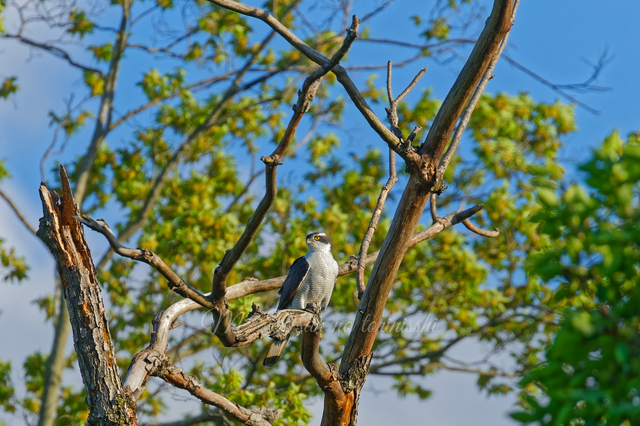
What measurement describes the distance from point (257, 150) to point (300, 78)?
161 cm

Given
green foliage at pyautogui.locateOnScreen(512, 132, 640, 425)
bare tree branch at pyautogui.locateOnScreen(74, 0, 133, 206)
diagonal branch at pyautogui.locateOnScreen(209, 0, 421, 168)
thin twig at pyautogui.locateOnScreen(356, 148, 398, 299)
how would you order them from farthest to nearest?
bare tree branch at pyautogui.locateOnScreen(74, 0, 133, 206)
thin twig at pyautogui.locateOnScreen(356, 148, 398, 299)
diagonal branch at pyautogui.locateOnScreen(209, 0, 421, 168)
green foliage at pyautogui.locateOnScreen(512, 132, 640, 425)

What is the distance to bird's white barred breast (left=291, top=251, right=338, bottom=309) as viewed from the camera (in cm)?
565

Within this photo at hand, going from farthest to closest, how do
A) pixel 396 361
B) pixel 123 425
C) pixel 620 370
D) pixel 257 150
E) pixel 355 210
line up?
pixel 257 150 < pixel 355 210 < pixel 396 361 < pixel 123 425 < pixel 620 370

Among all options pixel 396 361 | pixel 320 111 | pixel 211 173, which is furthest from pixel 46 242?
pixel 320 111

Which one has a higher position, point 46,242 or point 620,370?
point 46,242

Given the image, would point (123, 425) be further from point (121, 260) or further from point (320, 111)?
point (320, 111)

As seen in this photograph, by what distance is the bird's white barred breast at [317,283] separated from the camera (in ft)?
18.5

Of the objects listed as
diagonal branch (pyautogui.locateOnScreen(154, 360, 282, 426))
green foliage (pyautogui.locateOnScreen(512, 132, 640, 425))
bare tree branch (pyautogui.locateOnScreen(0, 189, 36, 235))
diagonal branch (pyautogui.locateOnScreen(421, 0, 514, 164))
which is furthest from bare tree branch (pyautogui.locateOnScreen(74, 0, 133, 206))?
green foliage (pyautogui.locateOnScreen(512, 132, 640, 425))

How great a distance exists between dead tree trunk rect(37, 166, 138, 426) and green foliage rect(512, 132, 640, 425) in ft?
8.37

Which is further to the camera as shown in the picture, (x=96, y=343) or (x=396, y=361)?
(x=396, y=361)

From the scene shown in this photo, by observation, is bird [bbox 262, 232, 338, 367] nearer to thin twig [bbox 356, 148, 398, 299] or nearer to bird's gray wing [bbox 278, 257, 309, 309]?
bird's gray wing [bbox 278, 257, 309, 309]

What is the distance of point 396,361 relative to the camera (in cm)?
961

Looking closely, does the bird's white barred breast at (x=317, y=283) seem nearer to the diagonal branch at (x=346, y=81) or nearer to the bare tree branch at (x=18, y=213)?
the diagonal branch at (x=346, y=81)

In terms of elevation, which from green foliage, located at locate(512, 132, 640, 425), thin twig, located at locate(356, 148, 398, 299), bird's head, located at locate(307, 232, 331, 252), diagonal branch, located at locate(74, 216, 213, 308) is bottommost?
green foliage, located at locate(512, 132, 640, 425)
